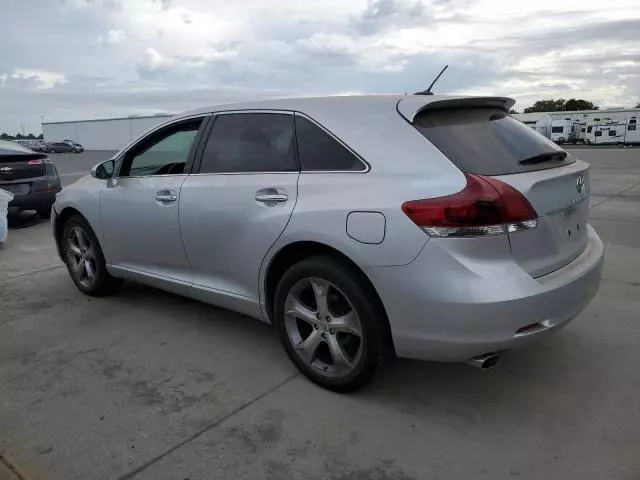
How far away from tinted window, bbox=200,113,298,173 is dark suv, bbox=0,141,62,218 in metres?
6.18

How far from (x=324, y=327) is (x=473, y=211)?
1075 mm

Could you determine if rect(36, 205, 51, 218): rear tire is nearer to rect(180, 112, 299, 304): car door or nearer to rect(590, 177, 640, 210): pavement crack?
rect(180, 112, 299, 304): car door

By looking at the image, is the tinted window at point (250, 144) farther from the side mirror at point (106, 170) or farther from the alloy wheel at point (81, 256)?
the alloy wheel at point (81, 256)

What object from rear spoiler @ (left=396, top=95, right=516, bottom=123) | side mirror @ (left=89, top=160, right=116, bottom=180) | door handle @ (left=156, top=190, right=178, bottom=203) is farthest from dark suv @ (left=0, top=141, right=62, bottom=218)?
rear spoiler @ (left=396, top=95, right=516, bottom=123)

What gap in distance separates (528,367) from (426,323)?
1138mm

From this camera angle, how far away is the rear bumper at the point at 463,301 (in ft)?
8.31

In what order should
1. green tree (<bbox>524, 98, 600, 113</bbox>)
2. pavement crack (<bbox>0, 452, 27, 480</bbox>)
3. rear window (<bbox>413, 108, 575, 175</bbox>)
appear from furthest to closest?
1. green tree (<bbox>524, 98, 600, 113</bbox>)
2. rear window (<bbox>413, 108, 575, 175</bbox>)
3. pavement crack (<bbox>0, 452, 27, 480</bbox>)

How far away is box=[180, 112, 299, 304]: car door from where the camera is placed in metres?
3.24

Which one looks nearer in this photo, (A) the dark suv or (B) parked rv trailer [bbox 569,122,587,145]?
(A) the dark suv

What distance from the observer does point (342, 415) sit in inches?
115

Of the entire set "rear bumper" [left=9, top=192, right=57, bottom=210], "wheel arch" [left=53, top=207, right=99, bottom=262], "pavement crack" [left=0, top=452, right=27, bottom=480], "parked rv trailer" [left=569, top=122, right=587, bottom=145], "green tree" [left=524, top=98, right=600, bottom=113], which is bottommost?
"pavement crack" [left=0, top=452, right=27, bottom=480]

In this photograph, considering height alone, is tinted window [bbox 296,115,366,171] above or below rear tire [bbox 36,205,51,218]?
above

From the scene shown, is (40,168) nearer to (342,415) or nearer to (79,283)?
(79,283)

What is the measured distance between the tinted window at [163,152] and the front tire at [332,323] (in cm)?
140
